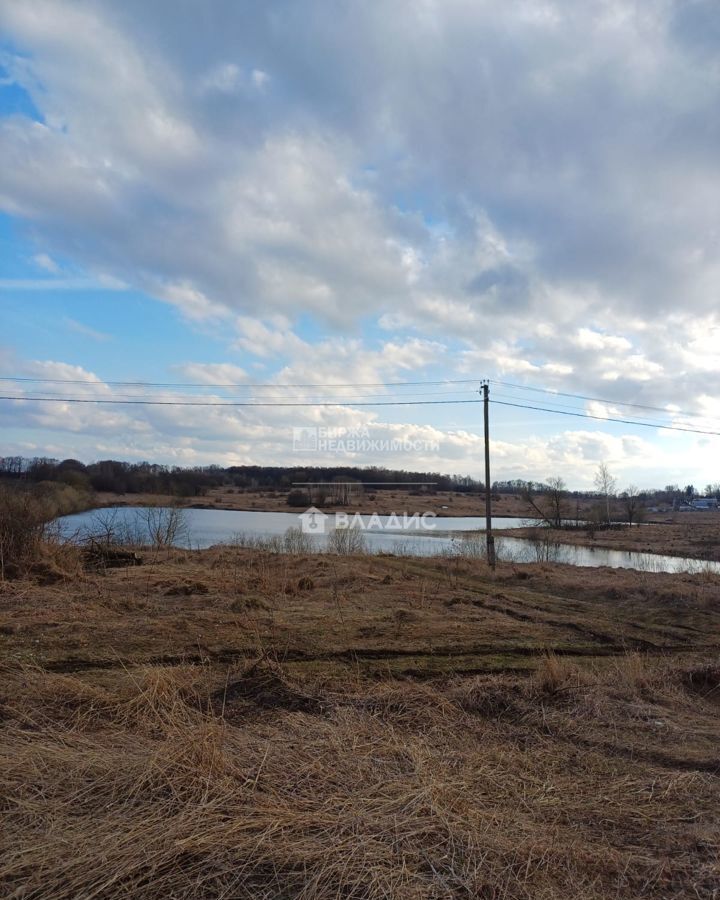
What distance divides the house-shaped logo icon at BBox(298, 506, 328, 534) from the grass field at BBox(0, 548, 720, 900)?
2864 centimetres

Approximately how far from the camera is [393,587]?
587 inches

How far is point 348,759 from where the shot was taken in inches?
158

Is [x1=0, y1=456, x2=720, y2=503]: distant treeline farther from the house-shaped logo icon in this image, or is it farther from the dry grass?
the dry grass

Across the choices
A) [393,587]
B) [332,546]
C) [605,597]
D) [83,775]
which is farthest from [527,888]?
[332,546]

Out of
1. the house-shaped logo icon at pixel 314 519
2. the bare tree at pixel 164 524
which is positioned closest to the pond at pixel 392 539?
the bare tree at pixel 164 524

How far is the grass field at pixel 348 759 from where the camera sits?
8.94ft

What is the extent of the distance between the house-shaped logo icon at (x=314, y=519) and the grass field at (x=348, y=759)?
2864cm

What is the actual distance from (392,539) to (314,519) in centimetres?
576

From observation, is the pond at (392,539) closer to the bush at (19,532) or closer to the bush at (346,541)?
the bush at (346,541)

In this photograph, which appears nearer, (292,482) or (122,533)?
(122,533)

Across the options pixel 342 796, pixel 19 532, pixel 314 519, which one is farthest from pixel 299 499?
pixel 342 796

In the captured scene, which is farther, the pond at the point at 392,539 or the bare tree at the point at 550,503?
the bare tree at the point at 550,503

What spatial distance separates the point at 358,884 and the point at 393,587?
40.9 ft

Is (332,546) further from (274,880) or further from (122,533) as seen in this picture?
(274,880)
